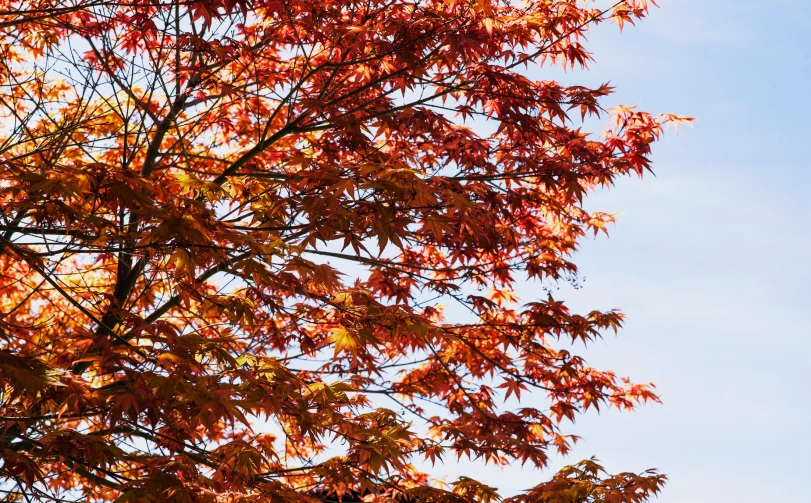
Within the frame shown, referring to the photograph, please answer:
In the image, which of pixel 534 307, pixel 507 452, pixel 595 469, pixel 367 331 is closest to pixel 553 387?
pixel 534 307

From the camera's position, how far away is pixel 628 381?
27.5 ft

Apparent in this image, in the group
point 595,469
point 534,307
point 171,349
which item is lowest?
point 595,469

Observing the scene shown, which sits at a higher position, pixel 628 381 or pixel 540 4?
pixel 540 4

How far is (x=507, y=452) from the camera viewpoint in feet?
19.9

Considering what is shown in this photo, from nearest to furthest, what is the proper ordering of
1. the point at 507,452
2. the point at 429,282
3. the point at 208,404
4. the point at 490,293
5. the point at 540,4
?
the point at 208,404, the point at 507,452, the point at 540,4, the point at 429,282, the point at 490,293

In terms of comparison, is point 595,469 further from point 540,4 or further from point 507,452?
point 540,4

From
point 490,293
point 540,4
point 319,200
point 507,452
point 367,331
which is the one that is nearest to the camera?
point 319,200

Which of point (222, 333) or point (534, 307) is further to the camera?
point (534, 307)

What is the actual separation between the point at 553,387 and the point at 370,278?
89.0 inches

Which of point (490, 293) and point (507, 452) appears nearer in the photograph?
point (507, 452)

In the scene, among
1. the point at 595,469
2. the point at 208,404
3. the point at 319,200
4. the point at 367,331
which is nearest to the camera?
the point at 208,404

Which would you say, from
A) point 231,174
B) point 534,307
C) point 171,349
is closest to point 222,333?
point 231,174

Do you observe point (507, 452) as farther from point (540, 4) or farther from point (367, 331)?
point (540, 4)

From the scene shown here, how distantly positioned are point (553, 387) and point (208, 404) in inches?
182
